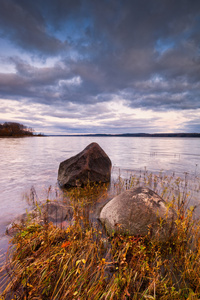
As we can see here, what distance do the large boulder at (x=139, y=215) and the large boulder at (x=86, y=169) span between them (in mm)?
4599

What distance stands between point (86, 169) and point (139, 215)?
5490 mm

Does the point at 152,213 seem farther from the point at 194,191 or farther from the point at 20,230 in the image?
the point at 194,191

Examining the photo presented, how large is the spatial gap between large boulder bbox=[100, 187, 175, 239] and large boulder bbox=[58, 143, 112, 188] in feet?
15.1

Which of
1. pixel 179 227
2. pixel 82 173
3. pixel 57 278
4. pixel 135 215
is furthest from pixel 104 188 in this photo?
pixel 57 278

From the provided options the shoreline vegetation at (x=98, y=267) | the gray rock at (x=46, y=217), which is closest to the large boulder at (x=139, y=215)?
the shoreline vegetation at (x=98, y=267)

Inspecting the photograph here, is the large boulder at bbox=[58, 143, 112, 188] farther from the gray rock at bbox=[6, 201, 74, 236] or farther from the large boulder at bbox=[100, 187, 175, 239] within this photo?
the large boulder at bbox=[100, 187, 175, 239]

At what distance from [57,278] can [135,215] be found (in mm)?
2433

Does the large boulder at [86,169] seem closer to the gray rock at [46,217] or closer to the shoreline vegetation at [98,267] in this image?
the gray rock at [46,217]

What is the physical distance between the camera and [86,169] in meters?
9.41

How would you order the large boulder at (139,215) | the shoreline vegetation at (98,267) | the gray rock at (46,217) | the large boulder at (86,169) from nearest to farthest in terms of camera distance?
the shoreline vegetation at (98,267), the large boulder at (139,215), the gray rock at (46,217), the large boulder at (86,169)

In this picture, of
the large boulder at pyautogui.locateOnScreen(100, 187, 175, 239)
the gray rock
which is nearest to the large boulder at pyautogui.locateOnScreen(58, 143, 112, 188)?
the gray rock

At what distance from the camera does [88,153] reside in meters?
9.95

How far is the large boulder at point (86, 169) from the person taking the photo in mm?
9359

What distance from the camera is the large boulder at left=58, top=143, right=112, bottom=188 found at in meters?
9.36
